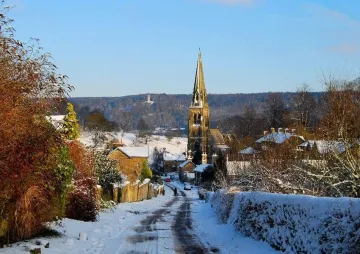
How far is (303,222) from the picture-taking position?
11578mm

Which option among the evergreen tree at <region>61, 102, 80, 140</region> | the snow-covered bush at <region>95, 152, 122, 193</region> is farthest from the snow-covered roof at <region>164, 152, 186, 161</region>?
the evergreen tree at <region>61, 102, 80, 140</region>

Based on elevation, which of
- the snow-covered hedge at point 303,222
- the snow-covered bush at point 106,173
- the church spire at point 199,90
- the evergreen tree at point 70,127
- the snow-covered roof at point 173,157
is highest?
the church spire at point 199,90

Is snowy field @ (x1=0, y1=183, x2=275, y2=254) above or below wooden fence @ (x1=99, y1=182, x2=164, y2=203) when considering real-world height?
above

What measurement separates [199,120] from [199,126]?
161 centimetres

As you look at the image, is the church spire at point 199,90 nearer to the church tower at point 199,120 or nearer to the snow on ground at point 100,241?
the church tower at point 199,120

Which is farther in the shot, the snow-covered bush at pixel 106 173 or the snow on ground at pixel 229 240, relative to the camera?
the snow-covered bush at pixel 106 173

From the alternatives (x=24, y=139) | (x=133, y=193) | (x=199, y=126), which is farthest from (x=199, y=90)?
(x=24, y=139)

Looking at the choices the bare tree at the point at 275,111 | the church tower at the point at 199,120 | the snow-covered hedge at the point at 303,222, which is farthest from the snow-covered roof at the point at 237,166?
the church tower at the point at 199,120

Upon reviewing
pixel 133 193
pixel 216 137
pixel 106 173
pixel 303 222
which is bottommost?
pixel 133 193

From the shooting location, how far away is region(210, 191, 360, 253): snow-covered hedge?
955 centimetres

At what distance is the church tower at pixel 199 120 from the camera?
114188mm

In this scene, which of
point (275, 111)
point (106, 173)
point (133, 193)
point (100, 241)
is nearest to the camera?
point (100, 241)

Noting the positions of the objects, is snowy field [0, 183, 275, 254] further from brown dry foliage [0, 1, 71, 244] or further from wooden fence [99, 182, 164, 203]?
wooden fence [99, 182, 164, 203]

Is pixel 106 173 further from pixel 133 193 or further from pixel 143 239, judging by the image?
pixel 143 239
